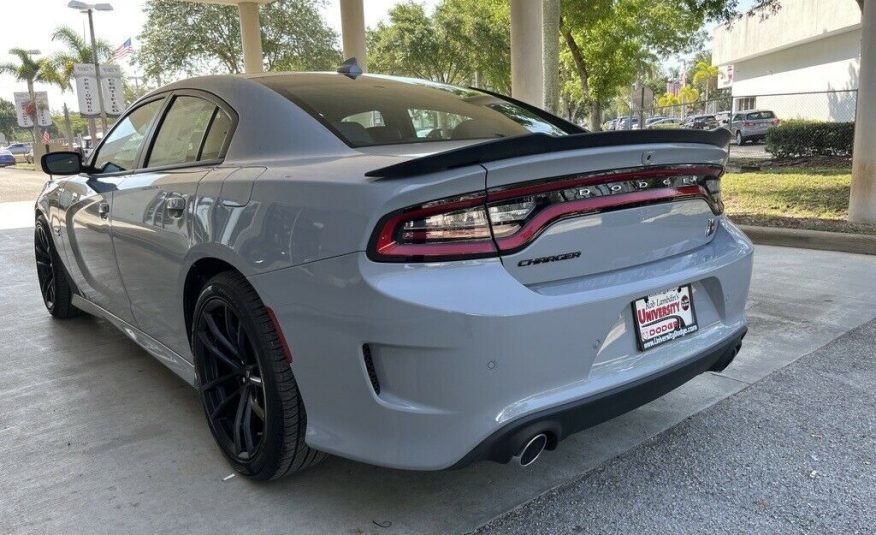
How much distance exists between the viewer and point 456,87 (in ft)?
11.5

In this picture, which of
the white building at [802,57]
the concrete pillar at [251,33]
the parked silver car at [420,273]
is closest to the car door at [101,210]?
the parked silver car at [420,273]

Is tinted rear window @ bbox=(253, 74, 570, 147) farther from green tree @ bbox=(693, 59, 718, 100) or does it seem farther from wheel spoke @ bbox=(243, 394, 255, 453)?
green tree @ bbox=(693, 59, 718, 100)

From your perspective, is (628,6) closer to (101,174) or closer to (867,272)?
(867,272)

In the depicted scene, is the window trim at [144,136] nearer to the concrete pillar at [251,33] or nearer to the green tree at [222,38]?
the concrete pillar at [251,33]

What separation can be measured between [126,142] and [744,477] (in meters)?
3.43

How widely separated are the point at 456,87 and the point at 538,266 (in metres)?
1.80

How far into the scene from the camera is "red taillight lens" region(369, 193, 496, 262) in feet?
6.16

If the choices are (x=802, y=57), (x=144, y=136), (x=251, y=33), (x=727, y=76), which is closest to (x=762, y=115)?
(x=727, y=76)

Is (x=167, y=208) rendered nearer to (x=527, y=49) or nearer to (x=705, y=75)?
(x=527, y=49)

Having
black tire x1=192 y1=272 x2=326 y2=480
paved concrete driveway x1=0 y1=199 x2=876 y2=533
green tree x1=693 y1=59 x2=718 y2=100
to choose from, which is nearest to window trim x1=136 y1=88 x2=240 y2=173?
black tire x1=192 y1=272 x2=326 y2=480

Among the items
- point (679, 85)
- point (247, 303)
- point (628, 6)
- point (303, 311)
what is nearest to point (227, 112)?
point (247, 303)

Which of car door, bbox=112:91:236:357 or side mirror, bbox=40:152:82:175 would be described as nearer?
car door, bbox=112:91:236:357

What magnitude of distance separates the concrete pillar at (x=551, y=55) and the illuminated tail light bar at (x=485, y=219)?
36.5ft

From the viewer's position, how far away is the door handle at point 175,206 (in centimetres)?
267
